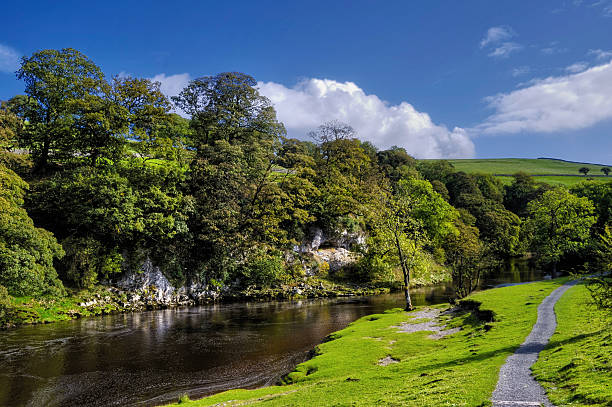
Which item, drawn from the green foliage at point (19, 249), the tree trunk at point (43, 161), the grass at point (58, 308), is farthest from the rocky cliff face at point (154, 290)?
the tree trunk at point (43, 161)

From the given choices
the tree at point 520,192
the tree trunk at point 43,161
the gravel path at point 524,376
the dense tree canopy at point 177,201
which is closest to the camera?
the gravel path at point 524,376

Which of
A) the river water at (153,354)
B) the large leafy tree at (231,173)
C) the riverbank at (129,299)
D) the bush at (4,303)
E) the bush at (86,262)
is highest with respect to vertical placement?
the large leafy tree at (231,173)

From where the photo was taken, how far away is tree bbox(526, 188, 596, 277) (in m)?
68.9

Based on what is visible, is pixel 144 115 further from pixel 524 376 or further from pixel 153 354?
pixel 524 376

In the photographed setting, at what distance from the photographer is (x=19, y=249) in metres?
39.3

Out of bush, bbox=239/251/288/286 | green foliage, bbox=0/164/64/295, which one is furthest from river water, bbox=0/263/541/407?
bush, bbox=239/251/288/286

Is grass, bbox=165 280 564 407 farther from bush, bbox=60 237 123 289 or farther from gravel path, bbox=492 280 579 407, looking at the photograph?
bush, bbox=60 237 123 289

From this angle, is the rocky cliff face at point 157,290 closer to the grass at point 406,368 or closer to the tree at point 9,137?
the tree at point 9,137

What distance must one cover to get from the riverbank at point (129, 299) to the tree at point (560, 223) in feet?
97.3

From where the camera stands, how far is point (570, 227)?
228 feet

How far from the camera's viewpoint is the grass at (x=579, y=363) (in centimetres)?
1242

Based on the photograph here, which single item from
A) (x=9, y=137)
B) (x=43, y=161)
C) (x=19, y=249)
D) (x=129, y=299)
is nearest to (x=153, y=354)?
(x=19, y=249)

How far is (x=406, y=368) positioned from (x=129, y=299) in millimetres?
45347

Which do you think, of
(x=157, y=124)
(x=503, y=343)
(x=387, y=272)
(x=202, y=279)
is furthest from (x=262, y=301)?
(x=503, y=343)
